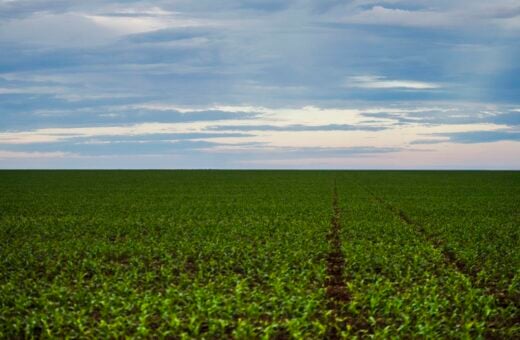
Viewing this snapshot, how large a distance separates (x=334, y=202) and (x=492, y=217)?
10504mm

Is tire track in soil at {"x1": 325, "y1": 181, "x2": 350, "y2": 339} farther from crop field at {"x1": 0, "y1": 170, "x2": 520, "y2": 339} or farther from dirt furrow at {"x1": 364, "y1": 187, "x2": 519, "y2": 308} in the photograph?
dirt furrow at {"x1": 364, "y1": 187, "x2": 519, "y2": 308}

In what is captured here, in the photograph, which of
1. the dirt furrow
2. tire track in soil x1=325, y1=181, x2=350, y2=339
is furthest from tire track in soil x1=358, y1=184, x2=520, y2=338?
tire track in soil x1=325, y1=181, x2=350, y2=339

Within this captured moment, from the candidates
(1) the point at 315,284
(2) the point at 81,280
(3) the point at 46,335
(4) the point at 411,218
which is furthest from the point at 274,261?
(4) the point at 411,218

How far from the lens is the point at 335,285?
1287cm

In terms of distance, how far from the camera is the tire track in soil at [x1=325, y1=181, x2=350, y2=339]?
32.6 ft

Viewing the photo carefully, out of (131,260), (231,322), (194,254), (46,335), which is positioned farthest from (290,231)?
(46,335)

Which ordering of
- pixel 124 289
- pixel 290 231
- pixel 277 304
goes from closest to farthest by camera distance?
1. pixel 277 304
2. pixel 124 289
3. pixel 290 231

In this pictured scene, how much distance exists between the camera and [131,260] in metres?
15.4

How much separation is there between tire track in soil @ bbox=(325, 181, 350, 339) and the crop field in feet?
0.17

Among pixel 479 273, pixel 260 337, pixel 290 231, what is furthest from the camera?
pixel 290 231

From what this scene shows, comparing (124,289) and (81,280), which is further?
(81,280)

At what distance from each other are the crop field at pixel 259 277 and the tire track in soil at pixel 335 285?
51 millimetres

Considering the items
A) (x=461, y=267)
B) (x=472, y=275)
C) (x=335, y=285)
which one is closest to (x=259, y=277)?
(x=335, y=285)

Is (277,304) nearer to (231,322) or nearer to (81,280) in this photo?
A: (231,322)
